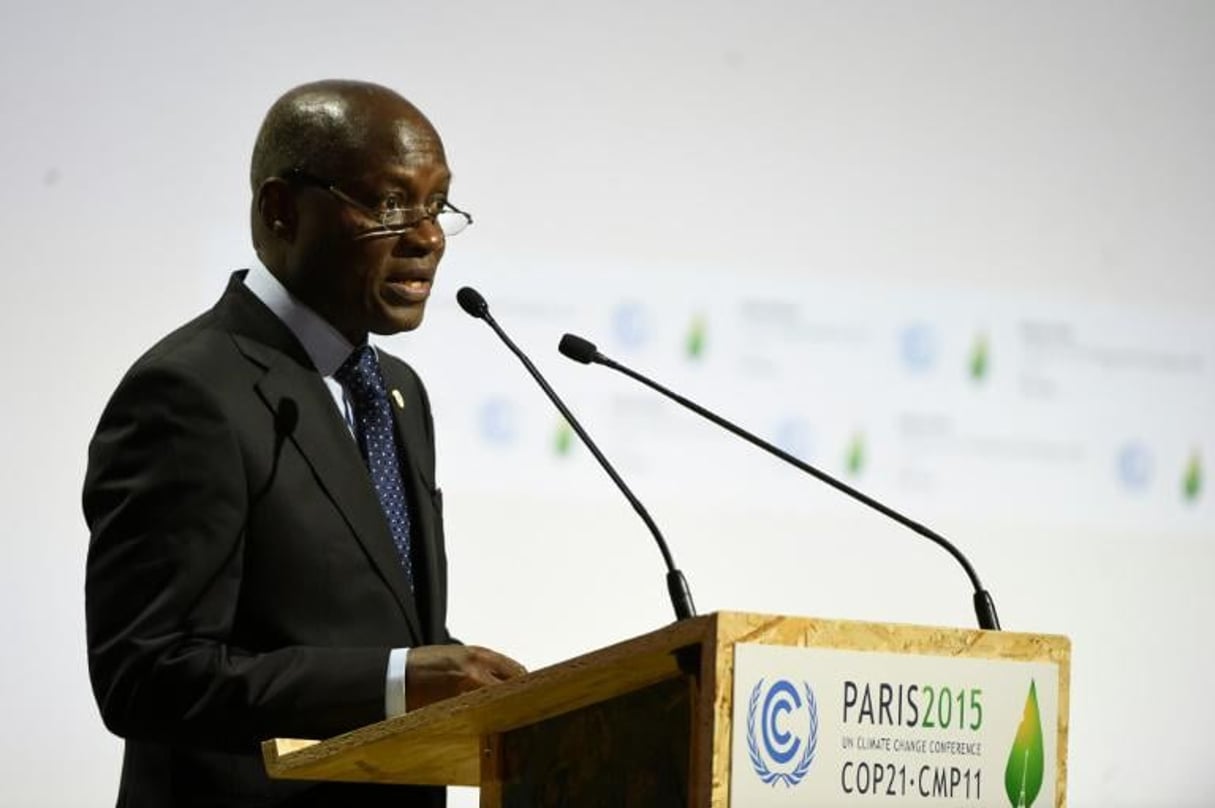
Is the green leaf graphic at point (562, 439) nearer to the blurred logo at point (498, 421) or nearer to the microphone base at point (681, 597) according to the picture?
the blurred logo at point (498, 421)

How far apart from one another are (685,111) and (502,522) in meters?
0.97

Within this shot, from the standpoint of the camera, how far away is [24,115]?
3.70 m

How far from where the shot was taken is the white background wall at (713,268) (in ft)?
12.2

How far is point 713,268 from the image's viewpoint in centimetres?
422

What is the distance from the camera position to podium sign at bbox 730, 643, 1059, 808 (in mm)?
1686

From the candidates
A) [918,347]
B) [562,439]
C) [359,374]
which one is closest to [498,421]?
[562,439]

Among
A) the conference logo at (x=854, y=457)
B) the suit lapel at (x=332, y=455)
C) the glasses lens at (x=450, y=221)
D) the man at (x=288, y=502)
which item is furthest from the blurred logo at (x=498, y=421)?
the suit lapel at (x=332, y=455)

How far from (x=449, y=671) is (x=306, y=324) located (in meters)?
0.56

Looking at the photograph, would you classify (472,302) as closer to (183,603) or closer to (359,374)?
(359,374)

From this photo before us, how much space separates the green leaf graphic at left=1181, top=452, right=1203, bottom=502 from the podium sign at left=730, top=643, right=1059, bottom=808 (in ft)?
9.28

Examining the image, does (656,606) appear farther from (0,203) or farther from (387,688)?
(387,688)

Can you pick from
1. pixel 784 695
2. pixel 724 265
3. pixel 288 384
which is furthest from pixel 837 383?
pixel 784 695

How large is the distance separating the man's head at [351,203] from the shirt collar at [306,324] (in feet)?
0.04

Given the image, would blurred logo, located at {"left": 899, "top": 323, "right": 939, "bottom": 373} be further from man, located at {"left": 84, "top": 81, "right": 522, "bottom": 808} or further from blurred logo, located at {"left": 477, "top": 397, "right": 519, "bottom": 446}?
man, located at {"left": 84, "top": 81, "right": 522, "bottom": 808}
